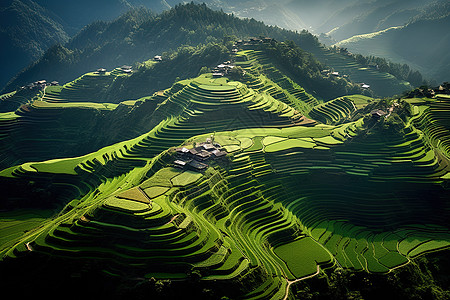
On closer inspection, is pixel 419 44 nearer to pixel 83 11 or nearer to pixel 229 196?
pixel 229 196

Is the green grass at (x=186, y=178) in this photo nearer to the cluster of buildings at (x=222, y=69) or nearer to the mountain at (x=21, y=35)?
the cluster of buildings at (x=222, y=69)

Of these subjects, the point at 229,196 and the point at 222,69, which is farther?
the point at 222,69

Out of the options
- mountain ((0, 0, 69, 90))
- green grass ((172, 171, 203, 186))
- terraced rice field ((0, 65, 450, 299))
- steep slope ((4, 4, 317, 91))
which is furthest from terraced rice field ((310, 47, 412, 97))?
mountain ((0, 0, 69, 90))

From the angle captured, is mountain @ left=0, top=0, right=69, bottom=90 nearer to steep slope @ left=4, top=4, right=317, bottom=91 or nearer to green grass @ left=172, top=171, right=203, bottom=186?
steep slope @ left=4, top=4, right=317, bottom=91

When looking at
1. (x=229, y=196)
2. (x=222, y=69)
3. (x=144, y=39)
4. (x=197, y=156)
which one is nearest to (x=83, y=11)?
(x=144, y=39)

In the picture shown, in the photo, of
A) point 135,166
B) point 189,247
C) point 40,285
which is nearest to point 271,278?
point 189,247

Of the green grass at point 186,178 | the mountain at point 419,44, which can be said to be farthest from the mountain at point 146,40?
the green grass at point 186,178
